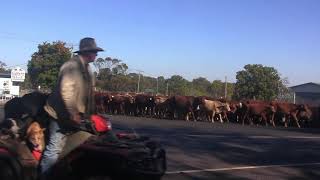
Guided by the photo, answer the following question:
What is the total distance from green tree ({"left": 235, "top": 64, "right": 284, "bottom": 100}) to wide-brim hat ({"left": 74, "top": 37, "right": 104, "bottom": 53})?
52.6 m

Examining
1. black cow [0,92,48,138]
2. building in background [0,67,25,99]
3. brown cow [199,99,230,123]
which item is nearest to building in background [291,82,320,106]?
building in background [0,67,25,99]

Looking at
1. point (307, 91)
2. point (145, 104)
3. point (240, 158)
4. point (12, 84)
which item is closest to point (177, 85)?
point (307, 91)

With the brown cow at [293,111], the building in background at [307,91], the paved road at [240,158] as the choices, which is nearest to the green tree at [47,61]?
the brown cow at [293,111]

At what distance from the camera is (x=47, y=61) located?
57219 millimetres

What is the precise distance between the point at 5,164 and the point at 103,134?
1.21 meters

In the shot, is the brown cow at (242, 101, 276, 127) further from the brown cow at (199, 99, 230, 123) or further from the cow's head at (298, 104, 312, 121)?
the cow's head at (298, 104, 312, 121)

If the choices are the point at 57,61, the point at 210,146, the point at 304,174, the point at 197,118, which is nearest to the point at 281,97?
the point at 57,61

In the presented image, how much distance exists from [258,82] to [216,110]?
2345 cm

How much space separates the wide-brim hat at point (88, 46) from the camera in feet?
23.3

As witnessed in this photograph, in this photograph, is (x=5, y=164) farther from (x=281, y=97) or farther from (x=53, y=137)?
(x=281, y=97)

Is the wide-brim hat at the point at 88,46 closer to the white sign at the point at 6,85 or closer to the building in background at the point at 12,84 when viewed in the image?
the building in background at the point at 12,84

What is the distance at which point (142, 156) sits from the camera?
22.7 feet

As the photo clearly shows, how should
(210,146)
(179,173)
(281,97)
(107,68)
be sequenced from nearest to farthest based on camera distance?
(179,173)
(210,146)
(281,97)
(107,68)

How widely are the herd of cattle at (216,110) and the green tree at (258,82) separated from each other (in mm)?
21031
